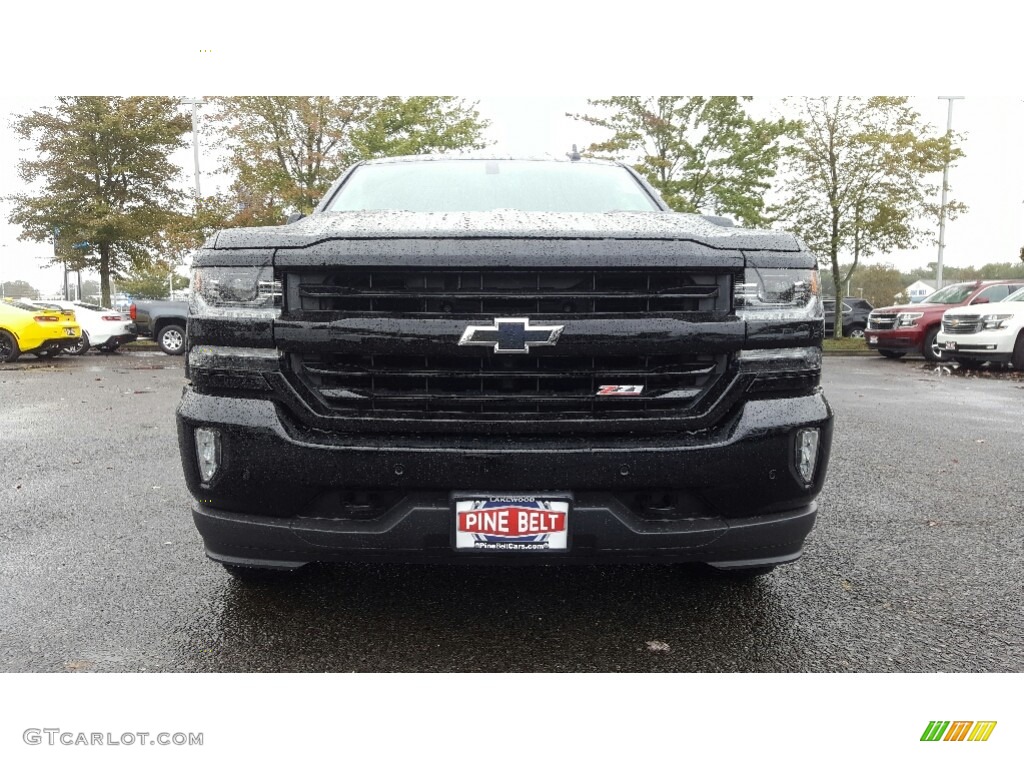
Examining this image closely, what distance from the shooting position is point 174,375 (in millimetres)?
12211

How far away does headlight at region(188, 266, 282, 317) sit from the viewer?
225cm

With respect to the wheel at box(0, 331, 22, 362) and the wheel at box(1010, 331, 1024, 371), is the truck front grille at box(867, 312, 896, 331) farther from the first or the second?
the wheel at box(0, 331, 22, 362)

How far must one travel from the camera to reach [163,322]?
1753 cm

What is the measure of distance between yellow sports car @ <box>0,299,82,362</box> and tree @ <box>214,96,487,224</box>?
5.93 meters

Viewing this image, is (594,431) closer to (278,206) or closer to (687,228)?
(687,228)

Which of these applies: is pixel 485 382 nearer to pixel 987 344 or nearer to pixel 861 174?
pixel 987 344

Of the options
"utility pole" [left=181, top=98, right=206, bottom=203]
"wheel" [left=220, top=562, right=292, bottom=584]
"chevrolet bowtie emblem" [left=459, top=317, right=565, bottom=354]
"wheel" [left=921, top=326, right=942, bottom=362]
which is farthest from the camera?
"utility pole" [left=181, top=98, right=206, bottom=203]

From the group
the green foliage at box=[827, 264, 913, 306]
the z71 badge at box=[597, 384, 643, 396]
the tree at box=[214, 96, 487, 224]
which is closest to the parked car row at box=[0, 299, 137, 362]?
the tree at box=[214, 96, 487, 224]

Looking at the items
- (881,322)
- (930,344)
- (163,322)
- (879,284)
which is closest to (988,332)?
(930,344)

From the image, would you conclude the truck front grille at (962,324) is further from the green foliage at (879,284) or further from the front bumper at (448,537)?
the green foliage at (879,284)

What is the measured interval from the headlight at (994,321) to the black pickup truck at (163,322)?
1682 cm

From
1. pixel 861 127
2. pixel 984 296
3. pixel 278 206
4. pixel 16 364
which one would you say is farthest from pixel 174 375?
pixel 861 127

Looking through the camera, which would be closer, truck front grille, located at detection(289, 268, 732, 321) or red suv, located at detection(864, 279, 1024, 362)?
truck front grille, located at detection(289, 268, 732, 321)

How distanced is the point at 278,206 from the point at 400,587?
1836cm
